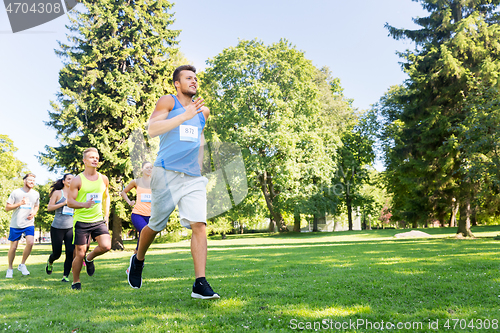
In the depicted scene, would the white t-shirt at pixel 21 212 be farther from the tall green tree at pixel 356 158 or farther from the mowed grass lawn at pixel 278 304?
the tall green tree at pixel 356 158

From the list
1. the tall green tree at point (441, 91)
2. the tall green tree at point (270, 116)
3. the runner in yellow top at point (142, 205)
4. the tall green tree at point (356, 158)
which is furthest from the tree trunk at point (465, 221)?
the runner in yellow top at point (142, 205)

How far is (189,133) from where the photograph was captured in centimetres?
411

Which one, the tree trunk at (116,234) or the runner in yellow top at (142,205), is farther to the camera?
the tree trunk at (116,234)

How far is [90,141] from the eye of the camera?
2064cm

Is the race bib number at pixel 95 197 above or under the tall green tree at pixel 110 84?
under

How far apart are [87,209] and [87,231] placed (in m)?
0.38

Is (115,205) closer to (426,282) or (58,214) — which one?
(58,214)

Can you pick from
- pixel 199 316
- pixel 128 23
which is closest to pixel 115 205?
pixel 128 23

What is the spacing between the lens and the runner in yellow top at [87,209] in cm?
587

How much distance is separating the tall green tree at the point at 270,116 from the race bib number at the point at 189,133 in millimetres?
21376

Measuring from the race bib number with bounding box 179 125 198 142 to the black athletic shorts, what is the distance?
319cm

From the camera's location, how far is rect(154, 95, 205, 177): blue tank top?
4.07m

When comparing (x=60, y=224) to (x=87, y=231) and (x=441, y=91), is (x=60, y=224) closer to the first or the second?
(x=87, y=231)

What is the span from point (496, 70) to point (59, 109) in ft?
80.9
